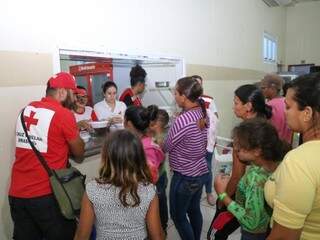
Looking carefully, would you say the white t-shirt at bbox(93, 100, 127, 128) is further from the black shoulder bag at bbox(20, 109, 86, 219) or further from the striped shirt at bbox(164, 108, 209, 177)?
the black shoulder bag at bbox(20, 109, 86, 219)

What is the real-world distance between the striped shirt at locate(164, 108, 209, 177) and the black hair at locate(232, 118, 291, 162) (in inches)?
24.6

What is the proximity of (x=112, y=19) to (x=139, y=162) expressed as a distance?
163 centimetres

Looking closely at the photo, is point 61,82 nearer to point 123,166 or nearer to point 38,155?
point 38,155

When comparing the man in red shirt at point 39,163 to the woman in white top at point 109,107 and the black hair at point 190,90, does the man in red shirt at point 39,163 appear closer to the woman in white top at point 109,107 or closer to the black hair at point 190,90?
the black hair at point 190,90

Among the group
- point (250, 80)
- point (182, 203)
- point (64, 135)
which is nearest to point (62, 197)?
point (64, 135)

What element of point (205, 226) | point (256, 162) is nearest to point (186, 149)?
point (256, 162)

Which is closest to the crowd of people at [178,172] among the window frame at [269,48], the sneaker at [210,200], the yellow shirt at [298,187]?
the yellow shirt at [298,187]

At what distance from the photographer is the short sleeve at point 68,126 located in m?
1.55

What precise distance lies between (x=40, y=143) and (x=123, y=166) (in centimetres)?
57

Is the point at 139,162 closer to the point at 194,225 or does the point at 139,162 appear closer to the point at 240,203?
the point at 240,203

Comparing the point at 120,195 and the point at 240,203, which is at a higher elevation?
the point at 120,195

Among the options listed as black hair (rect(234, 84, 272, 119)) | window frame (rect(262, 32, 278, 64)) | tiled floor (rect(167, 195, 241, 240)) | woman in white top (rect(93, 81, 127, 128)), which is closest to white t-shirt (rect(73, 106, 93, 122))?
woman in white top (rect(93, 81, 127, 128))

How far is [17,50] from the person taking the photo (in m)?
1.81

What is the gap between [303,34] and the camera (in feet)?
24.5
